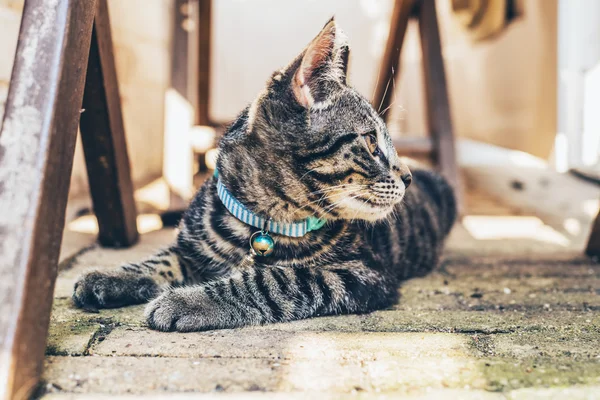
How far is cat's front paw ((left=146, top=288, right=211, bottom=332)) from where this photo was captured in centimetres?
139

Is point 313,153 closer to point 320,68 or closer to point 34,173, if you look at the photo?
point 320,68

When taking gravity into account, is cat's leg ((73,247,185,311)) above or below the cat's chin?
below

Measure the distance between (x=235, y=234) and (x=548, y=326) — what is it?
3.09 feet

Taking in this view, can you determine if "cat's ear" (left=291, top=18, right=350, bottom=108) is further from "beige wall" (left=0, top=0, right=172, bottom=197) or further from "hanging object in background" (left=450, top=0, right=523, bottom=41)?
"hanging object in background" (left=450, top=0, right=523, bottom=41)

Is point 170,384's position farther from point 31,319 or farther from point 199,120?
point 199,120

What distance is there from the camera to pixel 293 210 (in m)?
1.70

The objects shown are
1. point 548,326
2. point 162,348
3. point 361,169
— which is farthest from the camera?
point 361,169

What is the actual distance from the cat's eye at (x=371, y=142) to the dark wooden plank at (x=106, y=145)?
0.98 meters

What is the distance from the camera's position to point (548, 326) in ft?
4.99

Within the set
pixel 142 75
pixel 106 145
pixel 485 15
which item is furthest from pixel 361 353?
pixel 485 15

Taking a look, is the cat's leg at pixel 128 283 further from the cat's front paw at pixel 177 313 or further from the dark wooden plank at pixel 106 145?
the dark wooden plank at pixel 106 145

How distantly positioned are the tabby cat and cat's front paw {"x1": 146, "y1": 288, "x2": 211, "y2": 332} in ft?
0.19

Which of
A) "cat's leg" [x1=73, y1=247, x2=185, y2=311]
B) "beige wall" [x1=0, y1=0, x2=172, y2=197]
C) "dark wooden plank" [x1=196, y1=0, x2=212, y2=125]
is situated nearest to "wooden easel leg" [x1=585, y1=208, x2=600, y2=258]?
"cat's leg" [x1=73, y1=247, x2=185, y2=311]

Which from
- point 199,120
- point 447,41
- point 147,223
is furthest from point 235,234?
point 447,41
